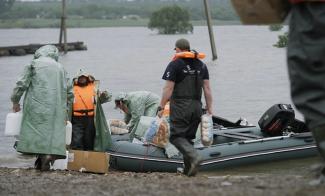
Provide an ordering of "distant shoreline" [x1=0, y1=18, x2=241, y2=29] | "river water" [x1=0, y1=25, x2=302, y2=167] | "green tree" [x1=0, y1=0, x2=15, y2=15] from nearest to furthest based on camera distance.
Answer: "river water" [x1=0, y1=25, x2=302, y2=167], "distant shoreline" [x1=0, y1=18, x2=241, y2=29], "green tree" [x1=0, y1=0, x2=15, y2=15]

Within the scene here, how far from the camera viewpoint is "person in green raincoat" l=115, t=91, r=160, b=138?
599 inches

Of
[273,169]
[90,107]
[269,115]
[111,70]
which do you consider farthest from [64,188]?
[111,70]

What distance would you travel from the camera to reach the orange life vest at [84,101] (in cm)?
1375

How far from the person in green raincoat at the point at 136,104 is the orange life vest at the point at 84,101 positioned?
4.36 feet

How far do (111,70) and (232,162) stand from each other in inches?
1591

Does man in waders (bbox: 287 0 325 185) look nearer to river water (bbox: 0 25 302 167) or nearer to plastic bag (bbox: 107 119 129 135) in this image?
plastic bag (bbox: 107 119 129 135)

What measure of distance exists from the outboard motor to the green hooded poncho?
4.71m

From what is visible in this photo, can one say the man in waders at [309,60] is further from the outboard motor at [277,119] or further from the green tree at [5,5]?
the green tree at [5,5]

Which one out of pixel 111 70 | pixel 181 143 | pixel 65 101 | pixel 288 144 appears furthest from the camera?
pixel 111 70

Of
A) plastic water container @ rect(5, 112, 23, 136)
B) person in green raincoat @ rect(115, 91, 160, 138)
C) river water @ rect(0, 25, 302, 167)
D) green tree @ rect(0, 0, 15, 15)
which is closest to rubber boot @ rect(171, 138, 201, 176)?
plastic water container @ rect(5, 112, 23, 136)

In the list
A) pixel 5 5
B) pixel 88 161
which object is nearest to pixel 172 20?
pixel 5 5

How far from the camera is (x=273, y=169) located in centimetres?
1432

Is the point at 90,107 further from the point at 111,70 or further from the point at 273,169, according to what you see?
the point at 111,70

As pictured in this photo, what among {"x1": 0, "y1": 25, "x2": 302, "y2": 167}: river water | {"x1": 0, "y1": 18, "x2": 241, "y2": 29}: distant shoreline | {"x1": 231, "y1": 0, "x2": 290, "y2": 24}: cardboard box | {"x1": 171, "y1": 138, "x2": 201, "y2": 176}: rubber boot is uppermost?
{"x1": 231, "y1": 0, "x2": 290, "y2": 24}: cardboard box
